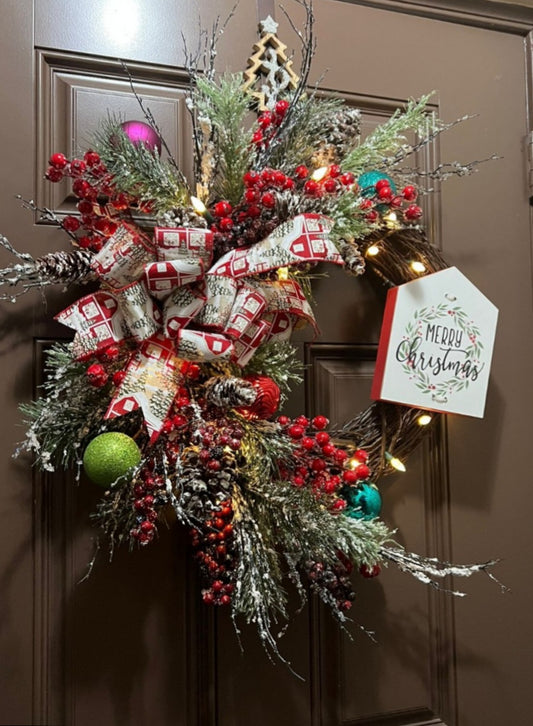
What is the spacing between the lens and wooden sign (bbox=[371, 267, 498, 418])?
1002mm

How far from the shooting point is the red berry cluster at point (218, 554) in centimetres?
84

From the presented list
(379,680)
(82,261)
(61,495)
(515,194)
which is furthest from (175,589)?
(515,194)

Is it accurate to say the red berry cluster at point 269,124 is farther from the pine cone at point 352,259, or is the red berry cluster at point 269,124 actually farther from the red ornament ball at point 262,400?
the red ornament ball at point 262,400

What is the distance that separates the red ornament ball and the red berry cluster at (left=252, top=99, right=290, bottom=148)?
1.12ft

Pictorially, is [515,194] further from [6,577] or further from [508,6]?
[6,577]

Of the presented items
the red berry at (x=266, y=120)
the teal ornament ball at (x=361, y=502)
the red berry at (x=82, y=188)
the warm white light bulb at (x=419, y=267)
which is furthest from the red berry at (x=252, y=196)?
the teal ornament ball at (x=361, y=502)

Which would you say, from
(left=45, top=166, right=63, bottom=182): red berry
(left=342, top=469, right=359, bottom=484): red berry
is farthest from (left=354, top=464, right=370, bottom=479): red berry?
(left=45, top=166, right=63, bottom=182): red berry

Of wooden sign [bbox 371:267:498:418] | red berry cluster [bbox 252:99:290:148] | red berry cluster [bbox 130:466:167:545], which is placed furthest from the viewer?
wooden sign [bbox 371:267:498:418]

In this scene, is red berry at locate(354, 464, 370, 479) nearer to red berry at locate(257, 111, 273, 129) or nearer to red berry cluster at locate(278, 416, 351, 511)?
red berry cluster at locate(278, 416, 351, 511)

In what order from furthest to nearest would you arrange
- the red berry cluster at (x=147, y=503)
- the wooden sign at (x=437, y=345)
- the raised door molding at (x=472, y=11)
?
1. the raised door molding at (x=472, y=11)
2. the wooden sign at (x=437, y=345)
3. the red berry cluster at (x=147, y=503)

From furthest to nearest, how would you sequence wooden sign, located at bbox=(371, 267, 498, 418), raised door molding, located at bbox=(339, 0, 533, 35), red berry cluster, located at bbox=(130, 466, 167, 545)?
raised door molding, located at bbox=(339, 0, 533, 35) < wooden sign, located at bbox=(371, 267, 498, 418) < red berry cluster, located at bbox=(130, 466, 167, 545)

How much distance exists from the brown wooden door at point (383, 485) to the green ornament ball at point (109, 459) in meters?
0.17

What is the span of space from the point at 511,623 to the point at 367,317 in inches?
23.9

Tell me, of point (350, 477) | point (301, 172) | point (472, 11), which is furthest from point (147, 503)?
point (472, 11)
